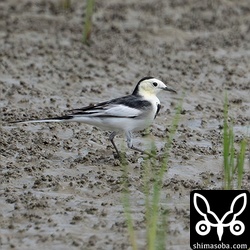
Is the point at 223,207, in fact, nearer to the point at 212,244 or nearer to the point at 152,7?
the point at 212,244

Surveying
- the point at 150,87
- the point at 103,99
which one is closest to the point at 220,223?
the point at 150,87

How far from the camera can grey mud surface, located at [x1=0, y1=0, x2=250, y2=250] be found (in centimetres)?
715

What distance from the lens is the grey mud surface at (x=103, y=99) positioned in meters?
7.15

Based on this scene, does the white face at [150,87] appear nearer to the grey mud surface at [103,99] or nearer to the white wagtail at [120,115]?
the white wagtail at [120,115]

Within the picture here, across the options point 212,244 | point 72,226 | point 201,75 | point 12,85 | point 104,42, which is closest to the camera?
point 212,244

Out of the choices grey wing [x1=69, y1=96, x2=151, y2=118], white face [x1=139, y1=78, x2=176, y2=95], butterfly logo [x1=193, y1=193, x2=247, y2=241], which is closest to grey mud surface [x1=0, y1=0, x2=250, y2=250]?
butterfly logo [x1=193, y1=193, x2=247, y2=241]

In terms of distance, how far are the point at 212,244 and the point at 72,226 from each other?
3.66ft

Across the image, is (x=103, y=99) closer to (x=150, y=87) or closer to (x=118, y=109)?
(x=150, y=87)

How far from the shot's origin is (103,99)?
35.1 ft

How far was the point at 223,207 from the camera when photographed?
22.2ft

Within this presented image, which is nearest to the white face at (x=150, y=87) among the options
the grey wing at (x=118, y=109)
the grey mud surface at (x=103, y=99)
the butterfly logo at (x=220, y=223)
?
the grey wing at (x=118, y=109)

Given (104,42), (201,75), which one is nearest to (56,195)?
(201,75)

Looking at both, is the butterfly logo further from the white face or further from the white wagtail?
the white face

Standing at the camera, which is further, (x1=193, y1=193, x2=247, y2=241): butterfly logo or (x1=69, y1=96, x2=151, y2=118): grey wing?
(x1=69, y1=96, x2=151, y2=118): grey wing
